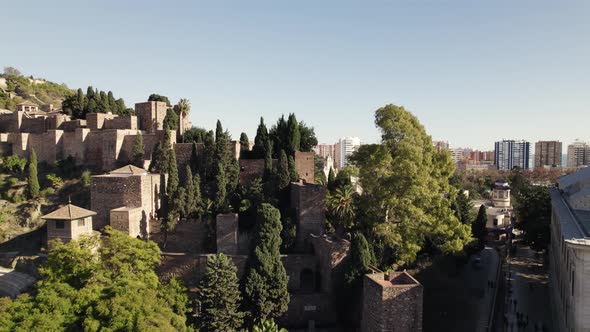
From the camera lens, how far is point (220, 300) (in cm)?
1770

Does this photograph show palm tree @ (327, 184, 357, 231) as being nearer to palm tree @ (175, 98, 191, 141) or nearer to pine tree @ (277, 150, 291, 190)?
pine tree @ (277, 150, 291, 190)

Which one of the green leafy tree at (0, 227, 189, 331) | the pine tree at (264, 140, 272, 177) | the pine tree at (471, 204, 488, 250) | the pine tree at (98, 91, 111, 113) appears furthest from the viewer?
the pine tree at (98, 91, 111, 113)

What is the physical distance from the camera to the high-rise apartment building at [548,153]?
330ft

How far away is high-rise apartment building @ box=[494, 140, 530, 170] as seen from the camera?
120 m

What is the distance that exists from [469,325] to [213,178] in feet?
53.6

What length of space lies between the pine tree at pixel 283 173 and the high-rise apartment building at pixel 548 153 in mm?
97038

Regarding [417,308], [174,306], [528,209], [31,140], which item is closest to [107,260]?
[174,306]

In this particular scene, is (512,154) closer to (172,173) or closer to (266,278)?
(172,173)

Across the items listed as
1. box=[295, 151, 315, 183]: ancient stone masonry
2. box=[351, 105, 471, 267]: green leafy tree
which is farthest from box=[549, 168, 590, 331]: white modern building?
box=[295, 151, 315, 183]: ancient stone masonry

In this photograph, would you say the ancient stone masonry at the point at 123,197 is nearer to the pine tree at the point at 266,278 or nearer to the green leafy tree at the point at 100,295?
the green leafy tree at the point at 100,295

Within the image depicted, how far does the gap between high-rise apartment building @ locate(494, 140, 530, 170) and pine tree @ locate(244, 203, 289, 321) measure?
4617 inches

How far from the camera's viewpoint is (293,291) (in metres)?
20.8

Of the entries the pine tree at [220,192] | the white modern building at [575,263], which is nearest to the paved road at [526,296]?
the white modern building at [575,263]

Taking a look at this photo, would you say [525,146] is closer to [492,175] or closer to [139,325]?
[492,175]
